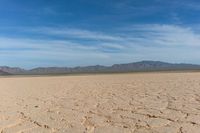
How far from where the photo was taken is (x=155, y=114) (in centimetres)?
490

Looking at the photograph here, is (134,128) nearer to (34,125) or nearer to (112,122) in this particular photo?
(112,122)

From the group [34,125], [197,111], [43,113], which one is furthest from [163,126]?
[43,113]

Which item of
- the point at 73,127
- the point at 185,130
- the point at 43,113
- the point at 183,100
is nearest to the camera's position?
the point at 185,130

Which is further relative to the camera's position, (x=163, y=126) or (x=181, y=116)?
(x=181, y=116)

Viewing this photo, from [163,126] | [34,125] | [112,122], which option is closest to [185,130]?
[163,126]

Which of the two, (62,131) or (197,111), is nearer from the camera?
(62,131)

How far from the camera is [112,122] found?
4.44 m

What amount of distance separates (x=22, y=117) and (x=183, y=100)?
3176 mm

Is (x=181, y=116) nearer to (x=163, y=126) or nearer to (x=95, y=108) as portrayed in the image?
(x=163, y=126)

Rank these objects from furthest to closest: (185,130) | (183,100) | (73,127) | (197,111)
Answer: (183,100)
(197,111)
(73,127)
(185,130)

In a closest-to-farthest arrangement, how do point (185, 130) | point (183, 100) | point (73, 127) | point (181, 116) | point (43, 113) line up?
point (185, 130)
point (73, 127)
point (181, 116)
point (43, 113)
point (183, 100)

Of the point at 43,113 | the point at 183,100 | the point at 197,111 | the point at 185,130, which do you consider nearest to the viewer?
the point at 185,130

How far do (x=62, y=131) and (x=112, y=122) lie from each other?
76 cm

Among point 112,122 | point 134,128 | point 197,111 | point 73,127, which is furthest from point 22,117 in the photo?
point 197,111
